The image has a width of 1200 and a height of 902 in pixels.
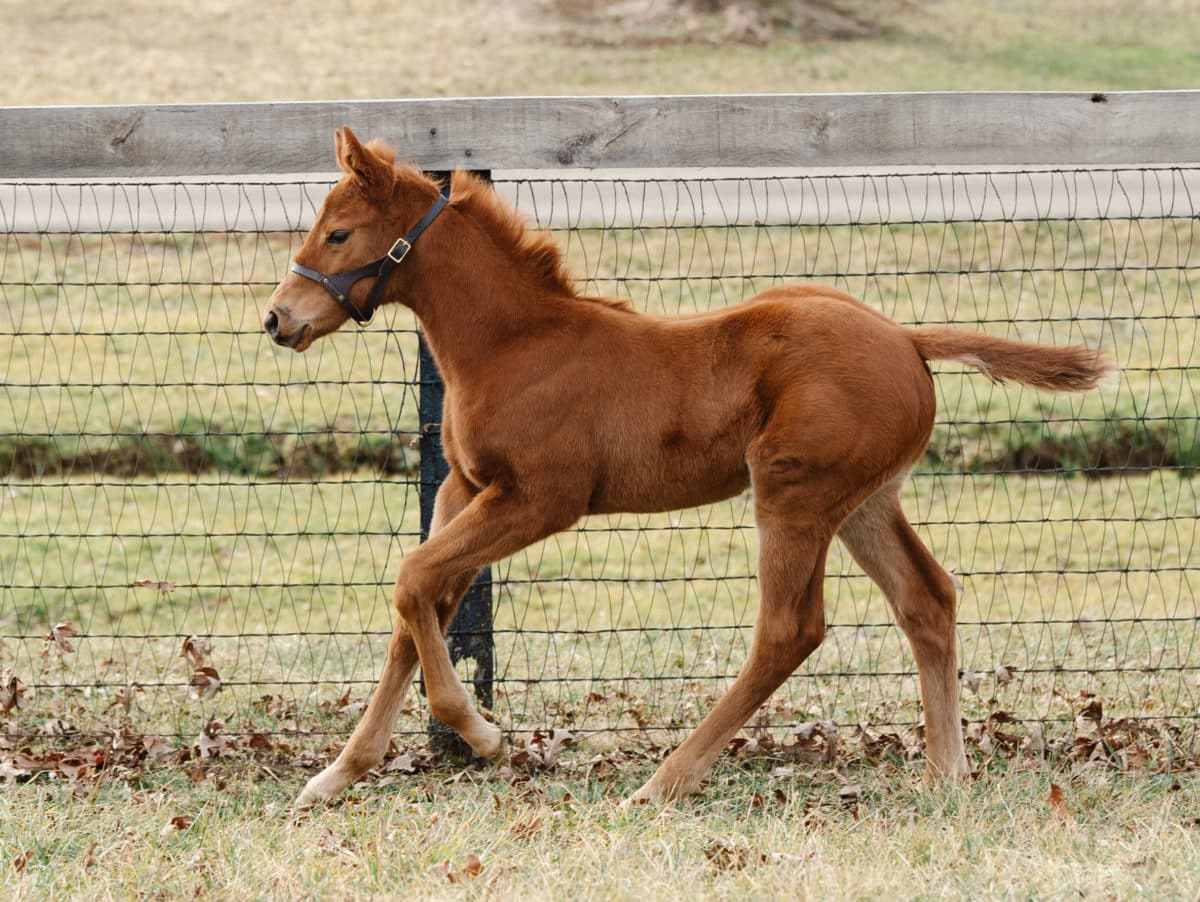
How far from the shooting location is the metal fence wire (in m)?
5.29

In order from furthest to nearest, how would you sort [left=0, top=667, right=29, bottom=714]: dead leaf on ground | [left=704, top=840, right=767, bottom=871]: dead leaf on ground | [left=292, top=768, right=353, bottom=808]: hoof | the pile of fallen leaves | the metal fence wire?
the metal fence wire
[left=0, top=667, right=29, bottom=714]: dead leaf on ground
the pile of fallen leaves
[left=292, top=768, right=353, bottom=808]: hoof
[left=704, top=840, right=767, bottom=871]: dead leaf on ground

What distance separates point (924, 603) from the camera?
4.50 m

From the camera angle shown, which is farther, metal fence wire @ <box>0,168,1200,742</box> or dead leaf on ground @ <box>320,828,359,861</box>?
metal fence wire @ <box>0,168,1200,742</box>

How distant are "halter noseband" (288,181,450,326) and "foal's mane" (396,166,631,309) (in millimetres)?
117

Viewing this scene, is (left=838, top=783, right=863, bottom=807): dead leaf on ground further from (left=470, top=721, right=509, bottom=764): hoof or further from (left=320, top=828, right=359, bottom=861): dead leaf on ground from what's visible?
(left=320, top=828, right=359, bottom=861): dead leaf on ground

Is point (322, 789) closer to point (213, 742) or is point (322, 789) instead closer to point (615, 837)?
point (213, 742)

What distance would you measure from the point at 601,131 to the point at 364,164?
1.01 metres

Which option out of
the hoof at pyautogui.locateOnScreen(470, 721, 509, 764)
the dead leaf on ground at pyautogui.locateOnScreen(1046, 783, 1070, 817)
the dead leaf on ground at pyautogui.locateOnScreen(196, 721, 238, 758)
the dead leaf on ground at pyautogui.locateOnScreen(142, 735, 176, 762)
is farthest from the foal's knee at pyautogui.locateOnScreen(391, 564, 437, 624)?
the dead leaf on ground at pyautogui.locateOnScreen(1046, 783, 1070, 817)

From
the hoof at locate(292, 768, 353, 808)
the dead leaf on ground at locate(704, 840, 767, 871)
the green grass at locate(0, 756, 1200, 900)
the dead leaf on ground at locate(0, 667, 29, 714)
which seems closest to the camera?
the green grass at locate(0, 756, 1200, 900)

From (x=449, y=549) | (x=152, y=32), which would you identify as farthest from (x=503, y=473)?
(x=152, y=32)

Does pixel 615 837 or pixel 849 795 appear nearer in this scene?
pixel 615 837

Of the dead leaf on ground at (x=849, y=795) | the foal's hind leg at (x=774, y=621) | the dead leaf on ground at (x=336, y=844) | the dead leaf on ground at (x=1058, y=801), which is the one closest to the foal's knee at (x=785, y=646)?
the foal's hind leg at (x=774, y=621)

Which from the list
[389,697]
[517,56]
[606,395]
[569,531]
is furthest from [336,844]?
[517,56]

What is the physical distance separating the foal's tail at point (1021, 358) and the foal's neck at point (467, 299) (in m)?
1.13
